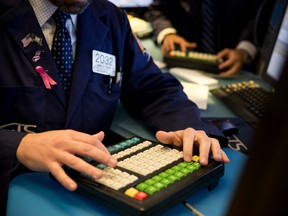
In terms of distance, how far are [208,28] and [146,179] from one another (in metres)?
1.33

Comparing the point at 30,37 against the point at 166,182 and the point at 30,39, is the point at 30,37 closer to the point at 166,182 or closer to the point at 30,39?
the point at 30,39

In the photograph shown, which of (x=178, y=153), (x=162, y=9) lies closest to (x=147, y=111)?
(x=178, y=153)

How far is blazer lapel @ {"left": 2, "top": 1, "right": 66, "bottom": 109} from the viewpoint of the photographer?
3.00ft

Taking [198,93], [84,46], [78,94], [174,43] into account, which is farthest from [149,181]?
[174,43]

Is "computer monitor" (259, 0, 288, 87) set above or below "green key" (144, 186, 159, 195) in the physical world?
above

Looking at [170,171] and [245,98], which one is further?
[245,98]

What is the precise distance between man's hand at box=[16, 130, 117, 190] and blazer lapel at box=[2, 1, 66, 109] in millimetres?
241

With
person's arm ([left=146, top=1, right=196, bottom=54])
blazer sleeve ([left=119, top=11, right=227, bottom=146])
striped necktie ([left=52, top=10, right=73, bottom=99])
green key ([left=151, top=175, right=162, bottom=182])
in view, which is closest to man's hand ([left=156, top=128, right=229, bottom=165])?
green key ([left=151, top=175, right=162, bottom=182])

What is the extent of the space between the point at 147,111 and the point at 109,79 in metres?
0.16

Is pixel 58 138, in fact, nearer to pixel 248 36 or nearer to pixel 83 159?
pixel 83 159

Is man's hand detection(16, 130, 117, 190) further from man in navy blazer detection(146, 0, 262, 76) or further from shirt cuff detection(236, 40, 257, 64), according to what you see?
shirt cuff detection(236, 40, 257, 64)

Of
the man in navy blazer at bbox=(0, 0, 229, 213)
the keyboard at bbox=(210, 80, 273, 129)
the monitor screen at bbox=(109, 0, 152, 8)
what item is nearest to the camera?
the man in navy blazer at bbox=(0, 0, 229, 213)

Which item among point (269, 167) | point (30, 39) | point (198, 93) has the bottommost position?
point (198, 93)

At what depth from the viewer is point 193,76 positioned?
1.54 metres
